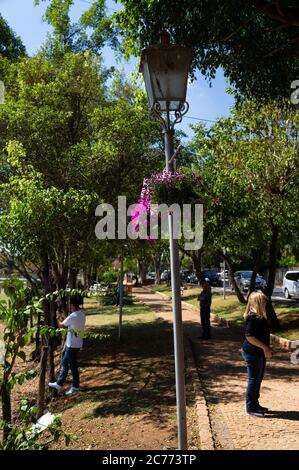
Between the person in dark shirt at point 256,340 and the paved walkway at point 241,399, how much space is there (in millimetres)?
411

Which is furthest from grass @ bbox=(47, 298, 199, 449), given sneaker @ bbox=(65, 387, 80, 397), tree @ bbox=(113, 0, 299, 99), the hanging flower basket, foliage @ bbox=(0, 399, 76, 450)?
tree @ bbox=(113, 0, 299, 99)

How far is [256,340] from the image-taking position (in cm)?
614

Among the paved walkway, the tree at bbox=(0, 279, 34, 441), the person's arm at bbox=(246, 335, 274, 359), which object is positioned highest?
the tree at bbox=(0, 279, 34, 441)

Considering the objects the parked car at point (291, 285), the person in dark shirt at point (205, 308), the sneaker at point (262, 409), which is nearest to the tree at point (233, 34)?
the sneaker at point (262, 409)

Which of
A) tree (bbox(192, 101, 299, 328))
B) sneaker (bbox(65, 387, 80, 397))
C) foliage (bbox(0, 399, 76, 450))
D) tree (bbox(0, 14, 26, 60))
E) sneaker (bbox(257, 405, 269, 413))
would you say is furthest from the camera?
tree (bbox(0, 14, 26, 60))

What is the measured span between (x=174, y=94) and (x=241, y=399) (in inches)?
197

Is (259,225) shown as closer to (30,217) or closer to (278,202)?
(278,202)

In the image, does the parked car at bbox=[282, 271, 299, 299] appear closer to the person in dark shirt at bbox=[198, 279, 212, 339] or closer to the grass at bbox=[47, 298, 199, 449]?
the person in dark shirt at bbox=[198, 279, 212, 339]

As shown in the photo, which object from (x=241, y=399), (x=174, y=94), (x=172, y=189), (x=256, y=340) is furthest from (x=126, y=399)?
(x=174, y=94)

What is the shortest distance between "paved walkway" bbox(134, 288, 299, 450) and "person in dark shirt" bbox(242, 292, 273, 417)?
1.35 feet

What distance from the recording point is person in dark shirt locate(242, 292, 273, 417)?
6.17m
